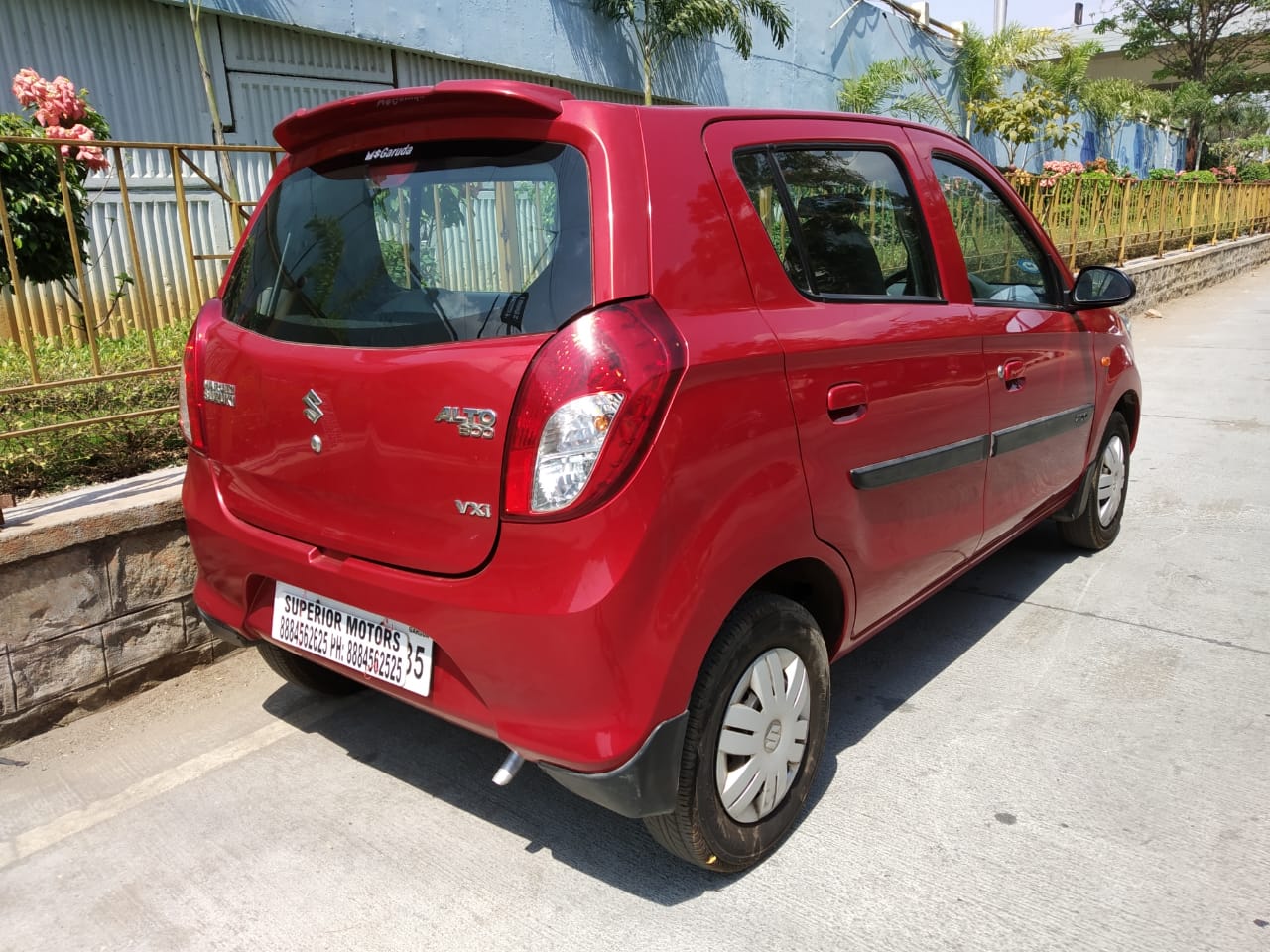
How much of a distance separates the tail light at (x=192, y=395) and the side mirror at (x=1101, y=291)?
3.02m

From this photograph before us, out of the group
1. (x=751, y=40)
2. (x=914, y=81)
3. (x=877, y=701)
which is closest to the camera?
(x=877, y=701)

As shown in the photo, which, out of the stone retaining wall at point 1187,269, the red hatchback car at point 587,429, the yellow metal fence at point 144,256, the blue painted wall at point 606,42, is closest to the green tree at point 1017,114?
the blue painted wall at point 606,42

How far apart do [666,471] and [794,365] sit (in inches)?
20.3

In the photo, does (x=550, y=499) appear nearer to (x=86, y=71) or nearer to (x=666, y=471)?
(x=666, y=471)

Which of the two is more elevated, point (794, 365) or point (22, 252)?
point (22, 252)

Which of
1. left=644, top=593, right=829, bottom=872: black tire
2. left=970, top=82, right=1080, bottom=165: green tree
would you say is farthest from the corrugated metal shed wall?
left=970, top=82, right=1080, bottom=165: green tree

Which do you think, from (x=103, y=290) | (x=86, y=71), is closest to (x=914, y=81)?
(x=86, y=71)

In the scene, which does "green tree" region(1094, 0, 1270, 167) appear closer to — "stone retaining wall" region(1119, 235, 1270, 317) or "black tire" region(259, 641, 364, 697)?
"stone retaining wall" region(1119, 235, 1270, 317)

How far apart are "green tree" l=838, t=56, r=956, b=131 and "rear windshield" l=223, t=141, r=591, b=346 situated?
14.5m

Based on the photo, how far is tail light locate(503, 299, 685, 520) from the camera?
199 centimetres

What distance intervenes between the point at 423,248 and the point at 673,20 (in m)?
10.9

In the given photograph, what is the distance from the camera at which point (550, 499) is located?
2.00 meters

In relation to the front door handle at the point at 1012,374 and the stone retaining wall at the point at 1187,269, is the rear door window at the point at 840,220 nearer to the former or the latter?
the front door handle at the point at 1012,374

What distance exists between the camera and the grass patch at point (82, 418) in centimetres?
362
